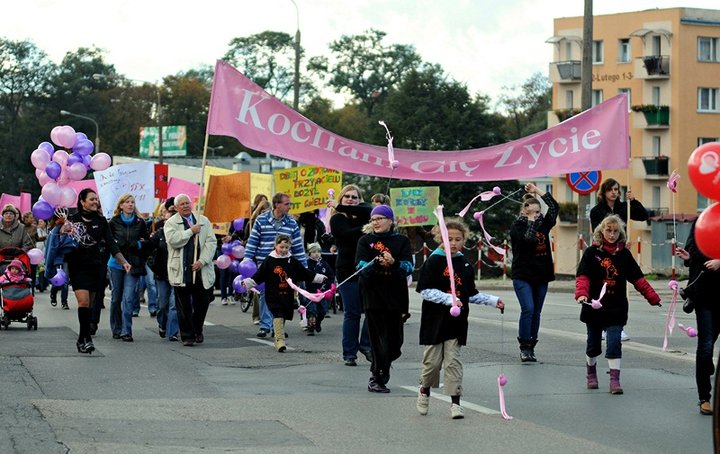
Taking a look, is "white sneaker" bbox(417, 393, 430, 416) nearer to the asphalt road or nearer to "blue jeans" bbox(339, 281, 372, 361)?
the asphalt road

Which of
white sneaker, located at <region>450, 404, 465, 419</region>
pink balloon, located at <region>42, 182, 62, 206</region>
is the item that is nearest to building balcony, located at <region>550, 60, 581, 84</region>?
pink balloon, located at <region>42, 182, 62, 206</region>

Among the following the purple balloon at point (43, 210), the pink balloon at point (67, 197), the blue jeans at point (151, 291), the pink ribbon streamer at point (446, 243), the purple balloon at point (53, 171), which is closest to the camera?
the pink ribbon streamer at point (446, 243)

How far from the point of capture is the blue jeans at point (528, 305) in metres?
14.0

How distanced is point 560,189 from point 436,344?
6675cm

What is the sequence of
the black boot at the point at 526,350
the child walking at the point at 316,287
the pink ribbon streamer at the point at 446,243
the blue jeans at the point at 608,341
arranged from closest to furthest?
the pink ribbon streamer at the point at 446,243 < the blue jeans at the point at 608,341 < the black boot at the point at 526,350 < the child walking at the point at 316,287

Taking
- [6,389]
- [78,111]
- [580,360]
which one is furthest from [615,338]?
[78,111]

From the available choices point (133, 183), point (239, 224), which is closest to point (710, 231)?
point (239, 224)

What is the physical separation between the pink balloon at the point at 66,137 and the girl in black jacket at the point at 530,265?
22.7 feet

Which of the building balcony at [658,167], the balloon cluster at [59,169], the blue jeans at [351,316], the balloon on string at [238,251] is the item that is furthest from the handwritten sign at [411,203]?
the building balcony at [658,167]

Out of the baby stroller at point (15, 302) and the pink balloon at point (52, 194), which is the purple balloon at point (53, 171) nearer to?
the pink balloon at point (52, 194)

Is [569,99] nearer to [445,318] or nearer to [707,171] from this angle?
[445,318]

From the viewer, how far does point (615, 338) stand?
11.6 metres

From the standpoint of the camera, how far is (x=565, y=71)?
245 feet

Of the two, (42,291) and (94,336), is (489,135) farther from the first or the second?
(94,336)
